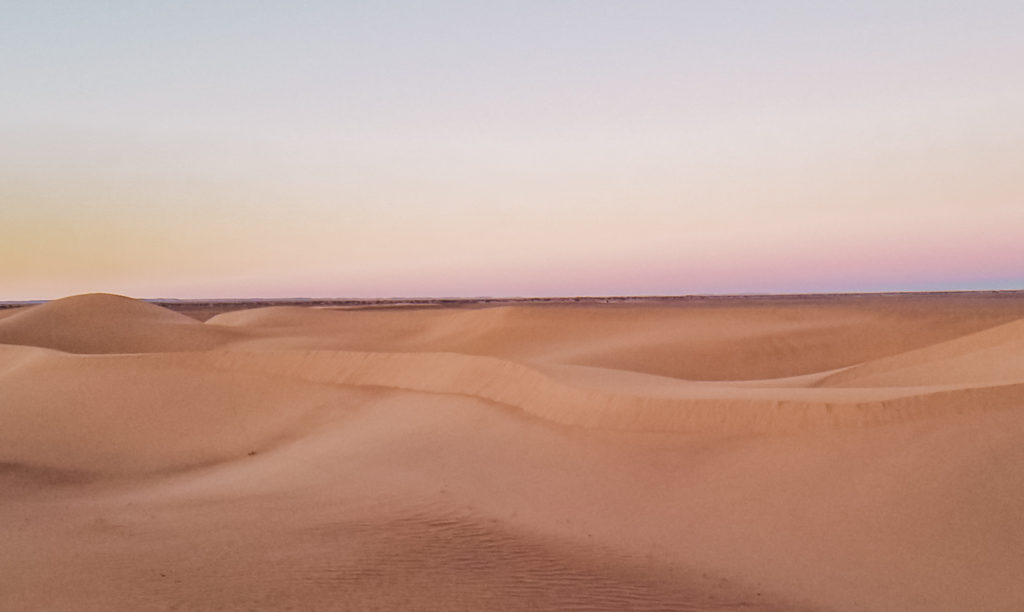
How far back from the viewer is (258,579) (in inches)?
241

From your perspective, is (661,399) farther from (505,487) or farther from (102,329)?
(102,329)

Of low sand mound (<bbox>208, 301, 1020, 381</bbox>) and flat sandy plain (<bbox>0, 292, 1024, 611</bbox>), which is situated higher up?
low sand mound (<bbox>208, 301, 1020, 381</bbox>)

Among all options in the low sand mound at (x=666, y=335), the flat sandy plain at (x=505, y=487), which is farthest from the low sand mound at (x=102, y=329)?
the flat sandy plain at (x=505, y=487)

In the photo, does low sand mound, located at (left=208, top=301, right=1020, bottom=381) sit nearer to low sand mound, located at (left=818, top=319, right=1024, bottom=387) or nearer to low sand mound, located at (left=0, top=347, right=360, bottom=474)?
low sand mound, located at (left=0, top=347, right=360, bottom=474)

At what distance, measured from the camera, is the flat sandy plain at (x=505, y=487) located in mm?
6191

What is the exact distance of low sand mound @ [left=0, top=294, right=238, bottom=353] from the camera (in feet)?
101

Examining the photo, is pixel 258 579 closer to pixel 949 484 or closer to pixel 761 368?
pixel 949 484

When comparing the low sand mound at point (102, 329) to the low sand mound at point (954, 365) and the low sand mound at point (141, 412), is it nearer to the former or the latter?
the low sand mound at point (141, 412)

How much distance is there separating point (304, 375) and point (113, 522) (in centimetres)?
954

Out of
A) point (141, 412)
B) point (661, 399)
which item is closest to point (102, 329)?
point (141, 412)

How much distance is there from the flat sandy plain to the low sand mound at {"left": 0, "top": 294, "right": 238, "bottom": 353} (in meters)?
12.6

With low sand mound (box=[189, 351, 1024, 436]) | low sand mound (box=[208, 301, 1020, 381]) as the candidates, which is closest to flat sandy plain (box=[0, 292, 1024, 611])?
low sand mound (box=[189, 351, 1024, 436])

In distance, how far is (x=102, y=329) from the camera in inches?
1280

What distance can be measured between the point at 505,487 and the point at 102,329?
2839cm
